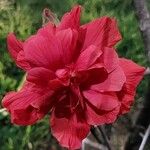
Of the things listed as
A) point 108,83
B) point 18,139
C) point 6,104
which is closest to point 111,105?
point 108,83

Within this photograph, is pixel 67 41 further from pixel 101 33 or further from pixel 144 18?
pixel 144 18

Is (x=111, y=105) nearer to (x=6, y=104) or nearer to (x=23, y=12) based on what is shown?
(x=6, y=104)

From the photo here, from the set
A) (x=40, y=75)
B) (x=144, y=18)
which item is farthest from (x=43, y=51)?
(x=144, y=18)

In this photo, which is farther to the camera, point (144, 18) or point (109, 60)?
point (144, 18)

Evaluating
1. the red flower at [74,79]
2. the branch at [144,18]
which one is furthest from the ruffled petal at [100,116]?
the branch at [144,18]

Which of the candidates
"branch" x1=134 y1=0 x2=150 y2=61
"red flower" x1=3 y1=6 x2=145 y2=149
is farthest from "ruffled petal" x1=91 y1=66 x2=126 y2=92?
"branch" x1=134 y1=0 x2=150 y2=61

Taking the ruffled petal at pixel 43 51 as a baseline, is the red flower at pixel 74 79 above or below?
below

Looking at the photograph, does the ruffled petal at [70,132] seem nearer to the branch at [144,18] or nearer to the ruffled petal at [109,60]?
the ruffled petal at [109,60]

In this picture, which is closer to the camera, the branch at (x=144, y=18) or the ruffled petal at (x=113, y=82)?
the ruffled petal at (x=113, y=82)
